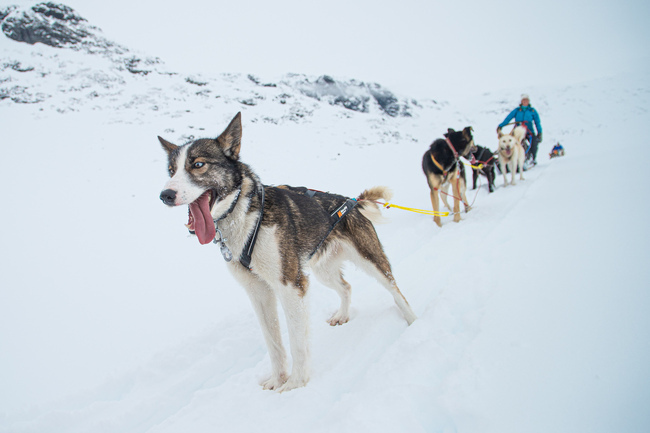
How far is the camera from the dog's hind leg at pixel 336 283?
9.69ft

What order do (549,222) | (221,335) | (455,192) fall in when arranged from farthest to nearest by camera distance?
1. (455,192)
2. (549,222)
3. (221,335)

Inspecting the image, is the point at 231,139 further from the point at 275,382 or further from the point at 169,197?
the point at 275,382

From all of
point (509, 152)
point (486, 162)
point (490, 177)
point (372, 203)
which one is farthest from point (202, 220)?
point (509, 152)

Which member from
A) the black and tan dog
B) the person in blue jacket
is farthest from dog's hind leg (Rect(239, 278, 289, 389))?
the person in blue jacket

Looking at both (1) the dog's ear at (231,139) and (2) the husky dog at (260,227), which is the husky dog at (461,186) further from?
(1) the dog's ear at (231,139)

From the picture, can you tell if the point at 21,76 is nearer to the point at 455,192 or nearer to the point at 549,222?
the point at 455,192

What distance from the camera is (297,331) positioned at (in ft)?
6.93

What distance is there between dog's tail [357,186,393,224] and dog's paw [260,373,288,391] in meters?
1.68

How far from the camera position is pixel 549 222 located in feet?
12.4

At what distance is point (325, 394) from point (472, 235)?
3.48 metres

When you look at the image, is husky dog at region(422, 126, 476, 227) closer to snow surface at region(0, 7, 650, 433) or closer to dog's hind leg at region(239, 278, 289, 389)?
snow surface at region(0, 7, 650, 433)

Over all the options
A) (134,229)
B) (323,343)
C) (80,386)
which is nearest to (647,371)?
(323,343)

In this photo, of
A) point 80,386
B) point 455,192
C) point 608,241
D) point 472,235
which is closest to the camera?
point 80,386

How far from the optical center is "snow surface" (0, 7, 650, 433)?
1.46 metres
